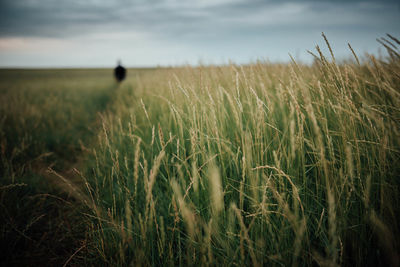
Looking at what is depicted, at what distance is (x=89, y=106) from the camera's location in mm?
6891

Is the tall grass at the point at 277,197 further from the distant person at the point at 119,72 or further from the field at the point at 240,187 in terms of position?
the distant person at the point at 119,72

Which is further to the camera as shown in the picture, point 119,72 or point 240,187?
point 119,72

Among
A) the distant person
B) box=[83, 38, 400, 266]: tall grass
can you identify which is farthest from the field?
the distant person

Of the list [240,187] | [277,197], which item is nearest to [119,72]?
[240,187]

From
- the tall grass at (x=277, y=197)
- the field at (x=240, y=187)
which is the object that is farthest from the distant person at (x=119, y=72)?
the tall grass at (x=277, y=197)

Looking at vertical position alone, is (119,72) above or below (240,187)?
above

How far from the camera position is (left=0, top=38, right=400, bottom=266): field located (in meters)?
0.86

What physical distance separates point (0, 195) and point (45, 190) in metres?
0.39

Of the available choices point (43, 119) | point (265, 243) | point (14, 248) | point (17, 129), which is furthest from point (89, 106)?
point (265, 243)

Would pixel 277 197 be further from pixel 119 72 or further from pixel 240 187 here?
pixel 119 72

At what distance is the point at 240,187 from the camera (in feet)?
2.99

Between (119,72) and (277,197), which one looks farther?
(119,72)

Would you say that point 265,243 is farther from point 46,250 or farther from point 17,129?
point 17,129

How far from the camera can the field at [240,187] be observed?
0.86m
